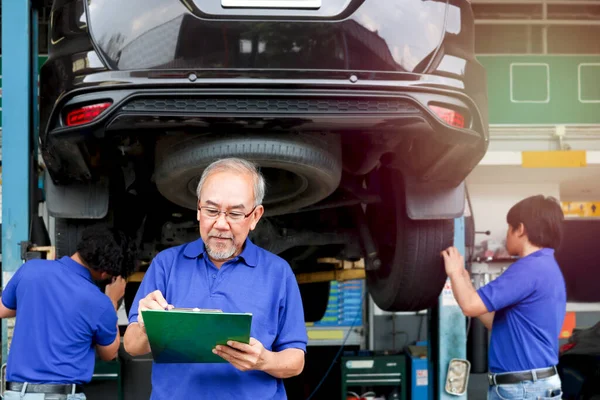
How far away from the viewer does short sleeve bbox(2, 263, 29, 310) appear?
2.45m

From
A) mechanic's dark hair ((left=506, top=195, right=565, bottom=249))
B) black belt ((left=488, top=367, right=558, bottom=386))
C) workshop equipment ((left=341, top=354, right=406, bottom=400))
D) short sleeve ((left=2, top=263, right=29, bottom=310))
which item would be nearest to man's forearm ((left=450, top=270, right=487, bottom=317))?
black belt ((left=488, top=367, right=558, bottom=386))

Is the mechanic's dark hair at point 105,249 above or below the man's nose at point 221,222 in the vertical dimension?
below

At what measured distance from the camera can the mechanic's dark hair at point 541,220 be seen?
2820 mm

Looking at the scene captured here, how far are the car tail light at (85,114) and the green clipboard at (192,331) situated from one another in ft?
2.75

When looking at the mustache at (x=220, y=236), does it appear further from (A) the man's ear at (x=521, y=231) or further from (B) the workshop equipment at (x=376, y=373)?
(B) the workshop equipment at (x=376, y=373)

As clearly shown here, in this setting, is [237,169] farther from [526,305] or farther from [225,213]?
[526,305]

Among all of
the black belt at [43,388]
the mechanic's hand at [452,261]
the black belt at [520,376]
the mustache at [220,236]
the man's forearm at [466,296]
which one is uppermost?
the mustache at [220,236]

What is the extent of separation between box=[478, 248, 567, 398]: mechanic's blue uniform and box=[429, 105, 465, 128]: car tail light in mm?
914

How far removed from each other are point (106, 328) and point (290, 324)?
1.21m

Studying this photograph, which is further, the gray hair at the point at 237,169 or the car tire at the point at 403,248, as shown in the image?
the car tire at the point at 403,248

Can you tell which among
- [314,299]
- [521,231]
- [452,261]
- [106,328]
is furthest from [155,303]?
[314,299]

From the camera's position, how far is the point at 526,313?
2748 mm

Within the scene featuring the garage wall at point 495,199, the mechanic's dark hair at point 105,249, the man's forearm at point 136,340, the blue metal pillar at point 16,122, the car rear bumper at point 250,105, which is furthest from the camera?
the garage wall at point 495,199

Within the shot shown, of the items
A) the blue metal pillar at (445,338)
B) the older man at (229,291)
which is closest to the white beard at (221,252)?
the older man at (229,291)
